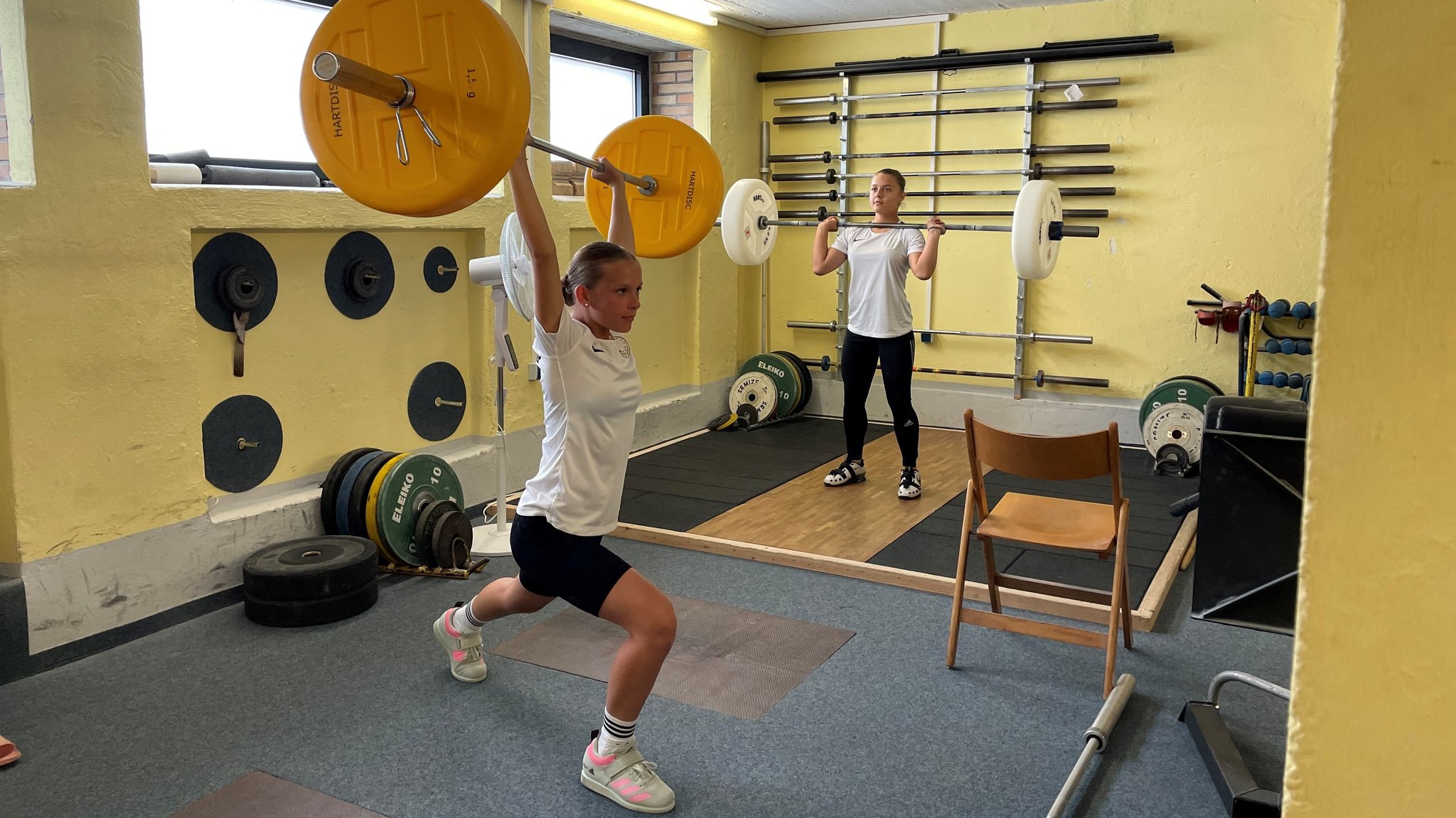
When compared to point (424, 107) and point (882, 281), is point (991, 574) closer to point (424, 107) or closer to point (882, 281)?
point (882, 281)

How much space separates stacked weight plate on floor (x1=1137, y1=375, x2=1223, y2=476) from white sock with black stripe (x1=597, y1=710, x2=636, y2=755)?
3.46 m

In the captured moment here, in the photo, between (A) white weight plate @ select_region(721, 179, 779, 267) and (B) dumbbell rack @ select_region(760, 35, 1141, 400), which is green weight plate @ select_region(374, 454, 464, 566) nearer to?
(A) white weight plate @ select_region(721, 179, 779, 267)

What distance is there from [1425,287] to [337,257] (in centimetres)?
358

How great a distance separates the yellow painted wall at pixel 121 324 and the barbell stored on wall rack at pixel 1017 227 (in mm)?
1222

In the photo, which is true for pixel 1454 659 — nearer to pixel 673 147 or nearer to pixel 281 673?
pixel 673 147

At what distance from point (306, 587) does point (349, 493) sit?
537mm

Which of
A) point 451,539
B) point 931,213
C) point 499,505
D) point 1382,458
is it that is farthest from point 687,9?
point 1382,458

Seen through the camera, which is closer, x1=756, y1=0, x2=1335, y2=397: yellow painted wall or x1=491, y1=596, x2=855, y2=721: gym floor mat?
x1=491, y1=596, x2=855, y2=721: gym floor mat

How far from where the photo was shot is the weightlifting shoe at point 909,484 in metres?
4.39

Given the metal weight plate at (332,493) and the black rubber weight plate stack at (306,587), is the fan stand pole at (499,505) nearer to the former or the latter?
the metal weight plate at (332,493)

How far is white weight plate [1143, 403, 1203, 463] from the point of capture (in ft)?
15.9

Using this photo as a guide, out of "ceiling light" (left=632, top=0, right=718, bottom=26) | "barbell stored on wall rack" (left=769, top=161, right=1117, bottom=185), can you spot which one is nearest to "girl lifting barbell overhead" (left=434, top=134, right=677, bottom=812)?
"barbell stored on wall rack" (left=769, top=161, right=1117, bottom=185)

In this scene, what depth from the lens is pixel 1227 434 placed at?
5.04 feet

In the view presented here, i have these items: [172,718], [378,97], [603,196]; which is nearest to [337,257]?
[603,196]
